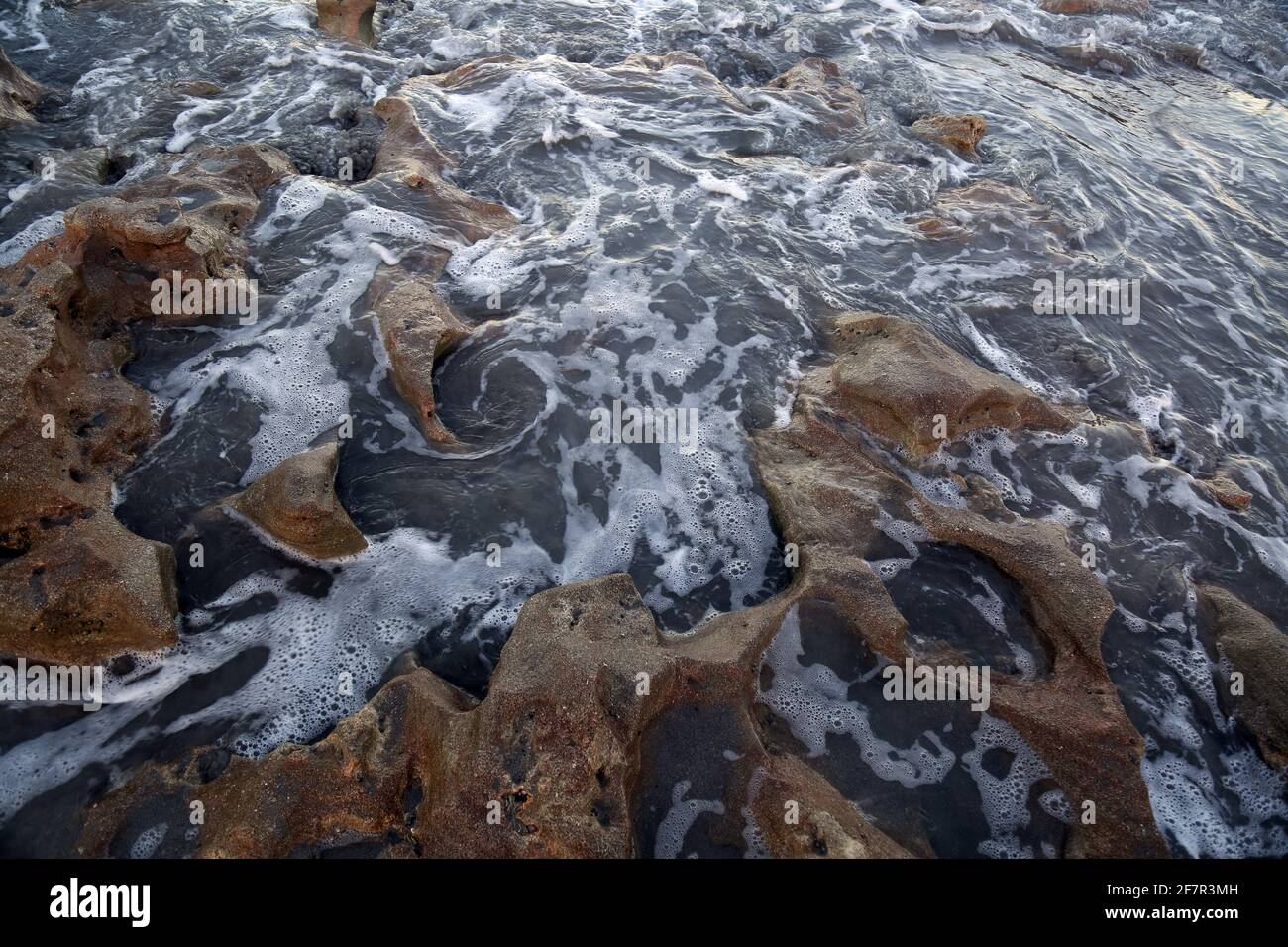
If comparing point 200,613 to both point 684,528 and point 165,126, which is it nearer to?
point 684,528

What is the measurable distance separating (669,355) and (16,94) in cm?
817

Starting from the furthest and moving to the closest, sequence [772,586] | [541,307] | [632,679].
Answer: [541,307] → [772,586] → [632,679]

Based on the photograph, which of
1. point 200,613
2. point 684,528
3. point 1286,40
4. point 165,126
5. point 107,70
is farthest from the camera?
point 1286,40

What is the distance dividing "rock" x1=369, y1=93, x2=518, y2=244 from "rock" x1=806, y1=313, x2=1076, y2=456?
3710 mm

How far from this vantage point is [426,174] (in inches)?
291

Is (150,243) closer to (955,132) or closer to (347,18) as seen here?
(347,18)

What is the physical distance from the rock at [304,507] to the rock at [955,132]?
8.19m

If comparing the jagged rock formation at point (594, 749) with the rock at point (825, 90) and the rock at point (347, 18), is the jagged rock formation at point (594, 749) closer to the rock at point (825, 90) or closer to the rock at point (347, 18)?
the rock at point (825, 90)

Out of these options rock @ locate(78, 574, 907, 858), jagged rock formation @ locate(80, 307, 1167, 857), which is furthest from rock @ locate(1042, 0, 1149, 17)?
rock @ locate(78, 574, 907, 858)

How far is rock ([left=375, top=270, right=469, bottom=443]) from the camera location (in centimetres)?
525

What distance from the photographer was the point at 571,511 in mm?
5055

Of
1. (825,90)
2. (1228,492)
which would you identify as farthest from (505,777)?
(825,90)

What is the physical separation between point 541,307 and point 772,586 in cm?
325
